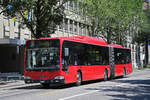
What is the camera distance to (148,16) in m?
67.1

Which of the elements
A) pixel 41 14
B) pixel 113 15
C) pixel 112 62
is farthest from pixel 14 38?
pixel 112 62

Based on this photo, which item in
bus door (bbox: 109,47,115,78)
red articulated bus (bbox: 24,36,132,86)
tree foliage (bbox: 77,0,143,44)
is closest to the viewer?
red articulated bus (bbox: 24,36,132,86)

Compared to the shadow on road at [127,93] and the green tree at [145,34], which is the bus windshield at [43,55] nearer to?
the shadow on road at [127,93]

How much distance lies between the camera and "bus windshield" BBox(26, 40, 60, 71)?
18516mm

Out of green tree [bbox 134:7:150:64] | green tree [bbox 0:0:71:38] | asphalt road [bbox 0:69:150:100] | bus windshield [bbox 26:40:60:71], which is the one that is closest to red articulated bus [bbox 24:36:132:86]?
bus windshield [bbox 26:40:60:71]

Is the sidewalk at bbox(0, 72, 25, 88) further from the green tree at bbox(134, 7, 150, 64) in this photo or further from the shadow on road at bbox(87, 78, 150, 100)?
the green tree at bbox(134, 7, 150, 64)

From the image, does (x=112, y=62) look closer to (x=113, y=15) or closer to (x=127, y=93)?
(x=127, y=93)

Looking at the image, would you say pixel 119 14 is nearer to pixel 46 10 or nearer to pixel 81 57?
pixel 46 10

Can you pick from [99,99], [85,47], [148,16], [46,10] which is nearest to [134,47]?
[148,16]

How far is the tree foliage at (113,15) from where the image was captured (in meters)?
40.4

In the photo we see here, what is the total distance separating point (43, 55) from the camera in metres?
18.8

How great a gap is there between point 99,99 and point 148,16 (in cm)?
5663

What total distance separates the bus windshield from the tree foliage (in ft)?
69.3

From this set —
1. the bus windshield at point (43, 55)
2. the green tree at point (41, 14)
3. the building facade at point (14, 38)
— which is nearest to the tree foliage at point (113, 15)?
the building facade at point (14, 38)
